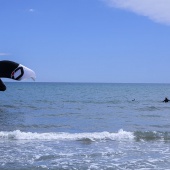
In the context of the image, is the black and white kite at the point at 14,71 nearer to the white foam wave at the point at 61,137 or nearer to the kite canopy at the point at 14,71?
the kite canopy at the point at 14,71

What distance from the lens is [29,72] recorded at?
8516 millimetres

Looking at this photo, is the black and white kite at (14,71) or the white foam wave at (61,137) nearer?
the black and white kite at (14,71)

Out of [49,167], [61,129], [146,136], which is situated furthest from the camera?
[61,129]

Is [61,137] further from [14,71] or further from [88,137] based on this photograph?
[14,71]

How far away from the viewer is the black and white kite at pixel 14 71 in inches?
316

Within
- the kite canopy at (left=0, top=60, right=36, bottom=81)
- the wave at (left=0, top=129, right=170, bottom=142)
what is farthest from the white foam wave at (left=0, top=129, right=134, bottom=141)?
the kite canopy at (left=0, top=60, right=36, bottom=81)

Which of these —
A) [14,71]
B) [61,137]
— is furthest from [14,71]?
[61,137]

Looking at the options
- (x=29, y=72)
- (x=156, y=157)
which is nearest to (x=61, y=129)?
(x=156, y=157)

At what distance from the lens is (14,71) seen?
26.8ft

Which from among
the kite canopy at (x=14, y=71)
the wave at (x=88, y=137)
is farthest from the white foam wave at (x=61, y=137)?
the kite canopy at (x=14, y=71)

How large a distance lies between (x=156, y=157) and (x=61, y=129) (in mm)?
11226

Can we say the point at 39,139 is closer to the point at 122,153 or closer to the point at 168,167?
the point at 122,153

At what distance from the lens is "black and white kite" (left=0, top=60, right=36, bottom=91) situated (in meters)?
8.02

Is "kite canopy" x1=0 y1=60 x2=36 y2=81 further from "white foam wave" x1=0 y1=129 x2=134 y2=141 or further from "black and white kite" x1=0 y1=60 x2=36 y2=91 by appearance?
"white foam wave" x1=0 y1=129 x2=134 y2=141
